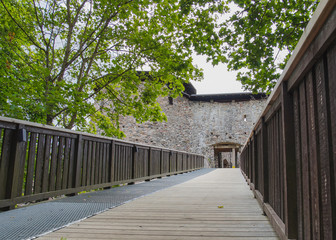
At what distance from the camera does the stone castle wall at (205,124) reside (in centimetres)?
2275

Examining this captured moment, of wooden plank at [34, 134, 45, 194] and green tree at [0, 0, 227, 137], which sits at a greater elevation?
green tree at [0, 0, 227, 137]

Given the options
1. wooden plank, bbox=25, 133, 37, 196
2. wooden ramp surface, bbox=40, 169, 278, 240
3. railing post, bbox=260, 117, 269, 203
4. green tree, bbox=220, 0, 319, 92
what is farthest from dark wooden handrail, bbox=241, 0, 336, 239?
green tree, bbox=220, 0, 319, 92

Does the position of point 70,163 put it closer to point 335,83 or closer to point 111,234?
point 111,234

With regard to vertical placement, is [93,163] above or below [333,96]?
below

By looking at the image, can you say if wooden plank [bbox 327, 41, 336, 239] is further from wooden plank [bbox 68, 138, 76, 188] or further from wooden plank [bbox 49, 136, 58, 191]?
wooden plank [bbox 68, 138, 76, 188]

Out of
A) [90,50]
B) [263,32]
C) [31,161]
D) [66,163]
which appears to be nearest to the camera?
[31,161]

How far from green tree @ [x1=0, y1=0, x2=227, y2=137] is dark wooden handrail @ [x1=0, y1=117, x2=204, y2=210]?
1745mm

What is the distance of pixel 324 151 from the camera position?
107cm

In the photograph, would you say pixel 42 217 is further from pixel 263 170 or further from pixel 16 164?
pixel 263 170

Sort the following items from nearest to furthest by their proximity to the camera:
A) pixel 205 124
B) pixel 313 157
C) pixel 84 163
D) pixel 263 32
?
1. pixel 313 157
2. pixel 84 163
3. pixel 263 32
4. pixel 205 124

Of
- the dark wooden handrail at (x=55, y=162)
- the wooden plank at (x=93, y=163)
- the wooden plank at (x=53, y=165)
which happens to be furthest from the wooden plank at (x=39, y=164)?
the wooden plank at (x=93, y=163)

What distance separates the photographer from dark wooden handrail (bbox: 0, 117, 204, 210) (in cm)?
313

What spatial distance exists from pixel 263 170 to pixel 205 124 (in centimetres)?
2159

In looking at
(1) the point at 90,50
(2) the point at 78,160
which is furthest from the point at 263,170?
(1) the point at 90,50
